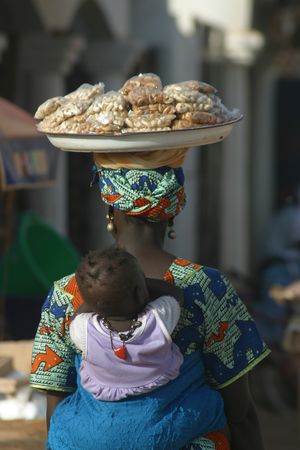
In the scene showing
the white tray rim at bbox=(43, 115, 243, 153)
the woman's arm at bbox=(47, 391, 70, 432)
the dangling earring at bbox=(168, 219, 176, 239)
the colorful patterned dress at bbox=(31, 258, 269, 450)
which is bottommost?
the woman's arm at bbox=(47, 391, 70, 432)

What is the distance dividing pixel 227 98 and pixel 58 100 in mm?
11844

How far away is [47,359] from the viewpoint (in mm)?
2959

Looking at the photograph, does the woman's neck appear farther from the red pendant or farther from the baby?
the red pendant

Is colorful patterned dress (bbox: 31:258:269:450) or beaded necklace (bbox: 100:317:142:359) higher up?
beaded necklace (bbox: 100:317:142:359)

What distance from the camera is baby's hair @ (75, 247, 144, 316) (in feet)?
8.75

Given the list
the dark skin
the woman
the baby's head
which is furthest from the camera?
the dark skin

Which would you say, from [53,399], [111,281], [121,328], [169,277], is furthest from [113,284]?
[53,399]

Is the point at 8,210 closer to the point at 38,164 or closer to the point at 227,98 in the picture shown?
the point at 38,164

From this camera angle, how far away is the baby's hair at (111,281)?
267cm

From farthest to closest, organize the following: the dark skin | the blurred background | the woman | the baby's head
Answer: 1. the blurred background
2. the dark skin
3. the woman
4. the baby's head

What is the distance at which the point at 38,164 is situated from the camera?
21.4 ft

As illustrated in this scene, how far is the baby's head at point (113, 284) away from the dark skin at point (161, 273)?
7.9 inches

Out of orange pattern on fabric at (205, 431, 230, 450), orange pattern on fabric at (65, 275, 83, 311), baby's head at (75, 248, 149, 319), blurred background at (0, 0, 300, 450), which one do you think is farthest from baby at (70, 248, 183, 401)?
blurred background at (0, 0, 300, 450)

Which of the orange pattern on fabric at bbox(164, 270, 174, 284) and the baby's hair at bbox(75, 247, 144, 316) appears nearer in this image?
the baby's hair at bbox(75, 247, 144, 316)
